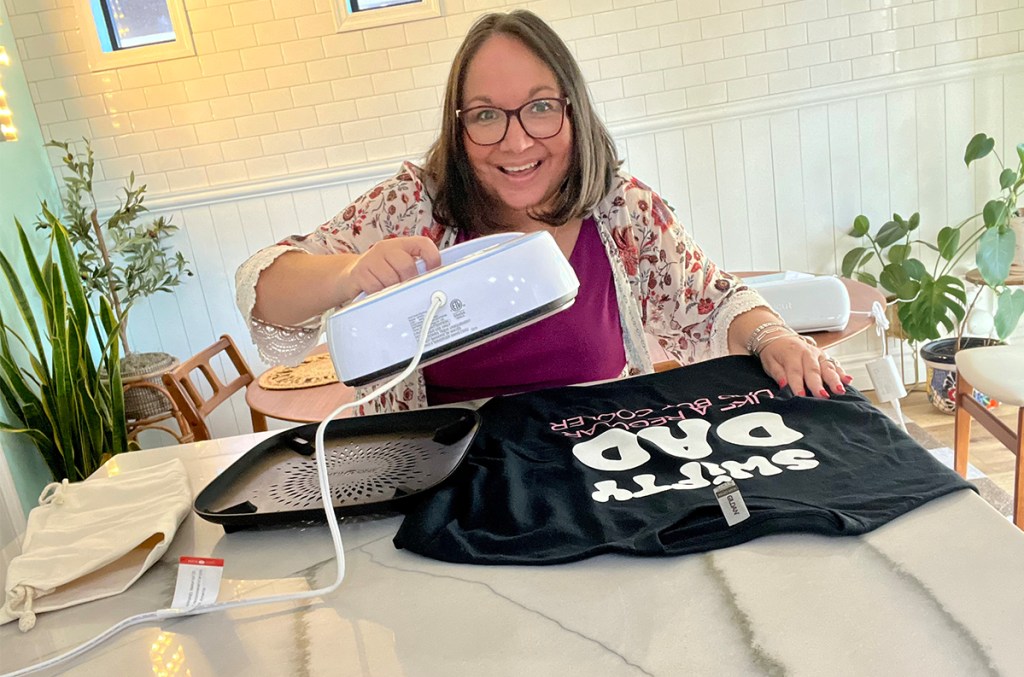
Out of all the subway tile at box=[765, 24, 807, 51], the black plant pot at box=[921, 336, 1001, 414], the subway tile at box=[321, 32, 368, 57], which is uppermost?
the subway tile at box=[321, 32, 368, 57]

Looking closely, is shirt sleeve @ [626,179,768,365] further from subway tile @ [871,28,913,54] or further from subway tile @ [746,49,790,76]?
subway tile @ [871,28,913,54]

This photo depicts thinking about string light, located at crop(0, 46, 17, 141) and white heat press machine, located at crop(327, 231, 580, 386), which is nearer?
white heat press machine, located at crop(327, 231, 580, 386)

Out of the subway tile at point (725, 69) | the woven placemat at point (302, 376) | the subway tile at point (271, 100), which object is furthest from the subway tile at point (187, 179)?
the subway tile at point (725, 69)

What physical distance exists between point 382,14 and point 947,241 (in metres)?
2.33

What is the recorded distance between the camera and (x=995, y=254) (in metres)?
2.89

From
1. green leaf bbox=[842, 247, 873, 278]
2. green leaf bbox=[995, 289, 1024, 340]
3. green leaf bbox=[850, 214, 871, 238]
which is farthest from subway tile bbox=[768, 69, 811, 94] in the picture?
green leaf bbox=[995, 289, 1024, 340]

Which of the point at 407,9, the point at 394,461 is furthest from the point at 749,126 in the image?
the point at 394,461

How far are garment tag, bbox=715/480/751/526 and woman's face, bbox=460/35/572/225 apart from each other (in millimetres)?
781

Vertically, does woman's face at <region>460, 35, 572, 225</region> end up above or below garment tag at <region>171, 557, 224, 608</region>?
above

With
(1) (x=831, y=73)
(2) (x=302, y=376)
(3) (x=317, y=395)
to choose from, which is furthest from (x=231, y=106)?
(1) (x=831, y=73)

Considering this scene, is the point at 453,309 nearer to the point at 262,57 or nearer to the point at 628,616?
the point at 628,616

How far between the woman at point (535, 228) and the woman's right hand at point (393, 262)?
21 centimetres

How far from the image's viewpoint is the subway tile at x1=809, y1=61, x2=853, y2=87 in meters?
3.10

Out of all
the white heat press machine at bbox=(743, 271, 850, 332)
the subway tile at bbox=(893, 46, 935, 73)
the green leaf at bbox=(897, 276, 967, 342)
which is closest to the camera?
the white heat press machine at bbox=(743, 271, 850, 332)
